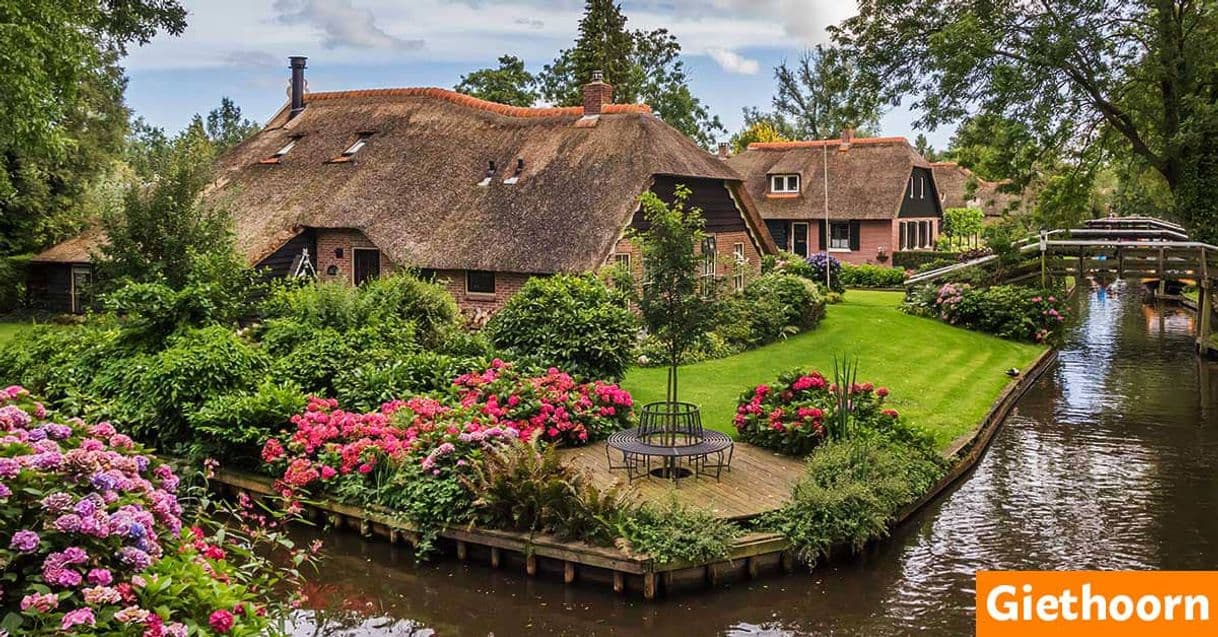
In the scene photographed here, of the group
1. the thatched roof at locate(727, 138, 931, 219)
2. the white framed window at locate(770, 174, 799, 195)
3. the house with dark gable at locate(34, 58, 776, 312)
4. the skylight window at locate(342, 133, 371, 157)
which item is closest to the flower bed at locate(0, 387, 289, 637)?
the house with dark gable at locate(34, 58, 776, 312)

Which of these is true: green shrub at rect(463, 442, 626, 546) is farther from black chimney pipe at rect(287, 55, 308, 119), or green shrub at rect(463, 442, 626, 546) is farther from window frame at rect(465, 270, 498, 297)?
black chimney pipe at rect(287, 55, 308, 119)

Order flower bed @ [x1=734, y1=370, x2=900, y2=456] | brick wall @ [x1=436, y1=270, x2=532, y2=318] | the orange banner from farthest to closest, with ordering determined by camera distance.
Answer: brick wall @ [x1=436, y1=270, x2=532, y2=318] → flower bed @ [x1=734, y1=370, x2=900, y2=456] → the orange banner

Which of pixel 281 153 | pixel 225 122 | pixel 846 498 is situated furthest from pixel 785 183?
pixel 225 122

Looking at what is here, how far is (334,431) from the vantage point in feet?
45.5

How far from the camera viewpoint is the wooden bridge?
91.2 feet

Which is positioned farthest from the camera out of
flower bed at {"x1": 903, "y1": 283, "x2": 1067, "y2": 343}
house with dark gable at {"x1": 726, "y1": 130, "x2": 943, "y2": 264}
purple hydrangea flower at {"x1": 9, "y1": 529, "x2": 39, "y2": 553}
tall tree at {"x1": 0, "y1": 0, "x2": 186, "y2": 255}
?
house with dark gable at {"x1": 726, "y1": 130, "x2": 943, "y2": 264}

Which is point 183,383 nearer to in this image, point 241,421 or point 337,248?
point 241,421

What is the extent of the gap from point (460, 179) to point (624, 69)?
18382 millimetres

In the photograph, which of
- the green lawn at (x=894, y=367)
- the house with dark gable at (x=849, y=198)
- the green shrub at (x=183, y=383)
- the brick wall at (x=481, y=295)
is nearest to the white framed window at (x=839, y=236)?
the house with dark gable at (x=849, y=198)

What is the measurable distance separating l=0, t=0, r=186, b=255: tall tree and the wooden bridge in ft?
78.0

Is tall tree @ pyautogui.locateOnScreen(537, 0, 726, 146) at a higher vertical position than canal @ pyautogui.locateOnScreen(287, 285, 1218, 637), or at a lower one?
higher

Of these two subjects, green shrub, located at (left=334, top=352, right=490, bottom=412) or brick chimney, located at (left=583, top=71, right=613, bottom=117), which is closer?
green shrub, located at (left=334, top=352, right=490, bottom=412)

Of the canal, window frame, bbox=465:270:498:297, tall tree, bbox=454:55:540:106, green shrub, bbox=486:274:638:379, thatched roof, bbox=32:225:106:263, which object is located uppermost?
tall tree, bbox=454:55:540:106

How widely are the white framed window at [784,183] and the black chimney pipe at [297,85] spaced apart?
74.8 ft
